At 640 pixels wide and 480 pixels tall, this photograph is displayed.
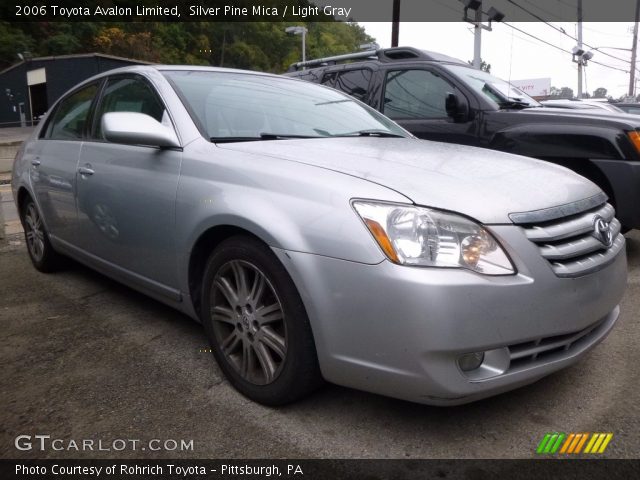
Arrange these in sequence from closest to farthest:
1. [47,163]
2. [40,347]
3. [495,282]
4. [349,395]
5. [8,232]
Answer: [495,282] → [349,395] → [40,347] → [47,163] → [8,232]

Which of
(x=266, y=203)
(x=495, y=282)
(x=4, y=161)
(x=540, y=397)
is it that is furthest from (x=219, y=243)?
(x=4, y=161)

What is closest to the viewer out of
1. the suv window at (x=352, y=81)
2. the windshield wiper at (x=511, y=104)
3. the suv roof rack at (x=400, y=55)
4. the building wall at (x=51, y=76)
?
the windshield wiper at (x=511, y=104)

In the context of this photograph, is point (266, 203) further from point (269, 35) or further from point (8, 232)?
point (269, 35)

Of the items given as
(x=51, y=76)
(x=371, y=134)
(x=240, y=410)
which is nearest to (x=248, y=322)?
(x=240, y=410)

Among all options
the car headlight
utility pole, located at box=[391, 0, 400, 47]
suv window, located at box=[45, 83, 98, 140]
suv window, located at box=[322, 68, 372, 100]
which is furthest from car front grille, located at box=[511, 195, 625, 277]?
utility pole, located at box=[391, 0, 400, 47]

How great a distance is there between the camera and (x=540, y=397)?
2.28 metres

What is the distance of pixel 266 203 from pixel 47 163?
2463 mm

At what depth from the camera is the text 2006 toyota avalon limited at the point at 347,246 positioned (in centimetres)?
182

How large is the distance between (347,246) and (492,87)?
3.79 meters

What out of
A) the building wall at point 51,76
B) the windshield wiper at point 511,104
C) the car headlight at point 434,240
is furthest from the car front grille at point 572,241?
the building wall at point 51,76

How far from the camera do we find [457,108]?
15.6 feet

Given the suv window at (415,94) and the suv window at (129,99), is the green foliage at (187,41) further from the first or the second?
the suv window at (129,99)

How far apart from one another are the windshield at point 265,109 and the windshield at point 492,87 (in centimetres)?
178

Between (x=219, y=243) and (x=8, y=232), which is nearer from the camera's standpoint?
(x=219, y=243)
